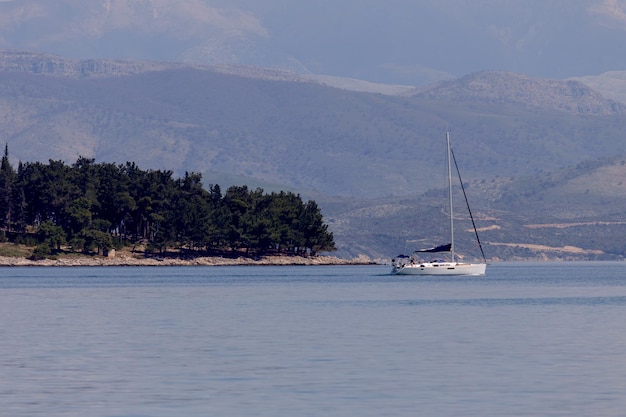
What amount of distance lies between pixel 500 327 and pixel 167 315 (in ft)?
81.5

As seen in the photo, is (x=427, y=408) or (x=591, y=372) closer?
(x=427, y=408)

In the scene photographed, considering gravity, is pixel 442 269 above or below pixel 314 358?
above

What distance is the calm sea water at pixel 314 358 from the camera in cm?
4794

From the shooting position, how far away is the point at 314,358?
62000 millimetres

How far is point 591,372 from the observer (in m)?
55.3

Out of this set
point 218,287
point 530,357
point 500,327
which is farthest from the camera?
point 218,287

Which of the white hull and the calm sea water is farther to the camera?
the white hull

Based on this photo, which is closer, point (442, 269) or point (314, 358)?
point (314, 358)

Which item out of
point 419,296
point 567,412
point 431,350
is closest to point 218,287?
point 419,296

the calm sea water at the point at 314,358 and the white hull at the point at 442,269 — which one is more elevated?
the white hull at the point at 442,269

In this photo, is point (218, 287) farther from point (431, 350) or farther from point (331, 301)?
point (431, 350)

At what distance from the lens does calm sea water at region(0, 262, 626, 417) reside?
47938mm

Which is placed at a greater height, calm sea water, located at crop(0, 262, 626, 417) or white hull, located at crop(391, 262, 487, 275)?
white hull, located at crop(391, 262, 487, 275)

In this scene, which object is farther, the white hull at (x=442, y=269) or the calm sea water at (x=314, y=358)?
the white hull at (x=442, y=269)
